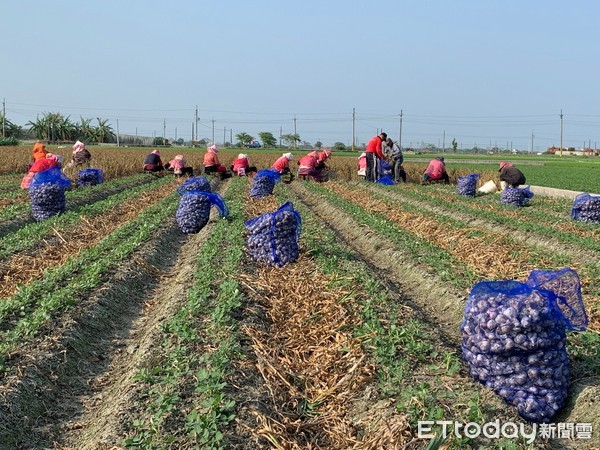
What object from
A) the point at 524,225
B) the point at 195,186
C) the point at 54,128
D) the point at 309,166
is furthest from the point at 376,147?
the point at 54,128

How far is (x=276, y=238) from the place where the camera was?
286 inches

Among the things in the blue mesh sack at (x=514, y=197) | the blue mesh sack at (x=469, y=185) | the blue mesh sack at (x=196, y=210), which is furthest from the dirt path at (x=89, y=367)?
the blue mesh sack at (x=469, y=185)

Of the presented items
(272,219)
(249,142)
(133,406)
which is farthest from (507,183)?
(249,142)

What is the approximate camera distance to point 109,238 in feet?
29.1

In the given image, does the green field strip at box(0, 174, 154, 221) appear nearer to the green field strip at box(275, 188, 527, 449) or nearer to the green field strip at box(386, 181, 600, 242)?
the green field strip at box(275, 188, 527, 449)

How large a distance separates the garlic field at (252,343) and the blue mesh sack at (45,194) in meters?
2.11

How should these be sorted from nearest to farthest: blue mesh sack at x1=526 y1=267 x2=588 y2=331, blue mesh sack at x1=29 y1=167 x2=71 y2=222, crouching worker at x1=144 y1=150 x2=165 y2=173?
blue mesh sack at x1=526 y1=267 x2=588 y2=331, blue mesh sack at x1=29 y1=167 x2=71 y2=222, crouching worker at x1=144 y1=150 x2=165 y2=173

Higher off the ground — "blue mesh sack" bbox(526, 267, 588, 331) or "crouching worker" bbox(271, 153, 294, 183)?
"crouching worker" bbox(271, 153, 294, 183)

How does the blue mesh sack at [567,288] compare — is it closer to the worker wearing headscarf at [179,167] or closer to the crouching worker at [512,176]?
the crouching worker at [512,176]

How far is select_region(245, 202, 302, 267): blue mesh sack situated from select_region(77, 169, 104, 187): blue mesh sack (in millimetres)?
12174

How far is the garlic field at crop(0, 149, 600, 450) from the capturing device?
3.46 metres

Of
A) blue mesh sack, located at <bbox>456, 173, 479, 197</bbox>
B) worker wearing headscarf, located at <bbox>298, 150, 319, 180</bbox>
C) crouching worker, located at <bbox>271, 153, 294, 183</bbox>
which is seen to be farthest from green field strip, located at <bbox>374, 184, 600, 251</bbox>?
crouching worker, located at <bbox>271, 153, 294, 183</bbox>

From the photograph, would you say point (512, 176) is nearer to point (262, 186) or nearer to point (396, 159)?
point (396, 159)

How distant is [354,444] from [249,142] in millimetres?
98547
